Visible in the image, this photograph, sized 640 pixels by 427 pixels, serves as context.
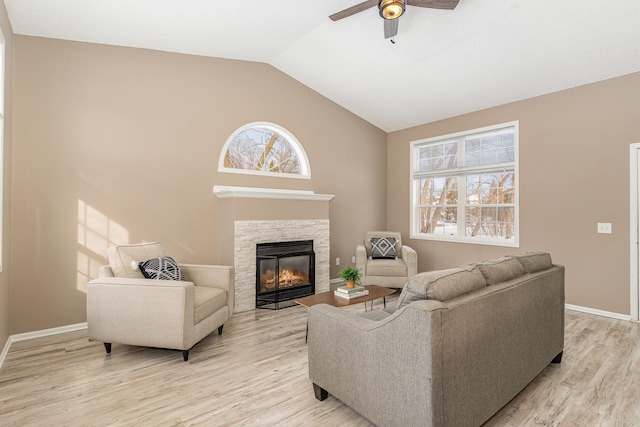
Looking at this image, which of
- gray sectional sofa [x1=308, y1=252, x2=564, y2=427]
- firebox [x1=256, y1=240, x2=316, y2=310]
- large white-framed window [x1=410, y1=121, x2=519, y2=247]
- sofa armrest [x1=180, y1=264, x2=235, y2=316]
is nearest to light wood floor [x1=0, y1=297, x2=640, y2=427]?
gray sectional sofa [x1=308, y1=252, x2=564, y2=427]

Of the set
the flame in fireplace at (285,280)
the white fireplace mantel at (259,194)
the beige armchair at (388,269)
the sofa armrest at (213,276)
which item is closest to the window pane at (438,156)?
the beige armchair at (388,269)

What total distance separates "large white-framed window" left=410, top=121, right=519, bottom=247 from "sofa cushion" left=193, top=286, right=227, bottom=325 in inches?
149

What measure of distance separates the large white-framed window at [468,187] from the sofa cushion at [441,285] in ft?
11.3

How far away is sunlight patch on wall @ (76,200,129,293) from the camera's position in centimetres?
344

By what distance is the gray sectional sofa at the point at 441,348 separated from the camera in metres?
1.48

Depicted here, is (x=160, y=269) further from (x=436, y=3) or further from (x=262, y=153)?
(x=436, y=3)

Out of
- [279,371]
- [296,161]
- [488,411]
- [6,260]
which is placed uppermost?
[296,161]

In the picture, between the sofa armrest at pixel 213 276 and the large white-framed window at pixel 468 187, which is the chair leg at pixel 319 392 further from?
the large white-framed window at pixel 468 187

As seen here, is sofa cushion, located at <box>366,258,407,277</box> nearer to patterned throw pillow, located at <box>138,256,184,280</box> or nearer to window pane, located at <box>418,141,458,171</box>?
window pane, located at <box>418,141,458,171</box>

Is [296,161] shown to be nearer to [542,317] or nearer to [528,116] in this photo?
[528,116]

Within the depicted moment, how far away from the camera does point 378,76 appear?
457 cm

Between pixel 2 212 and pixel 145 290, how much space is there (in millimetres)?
1425

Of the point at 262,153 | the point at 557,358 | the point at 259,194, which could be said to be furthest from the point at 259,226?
the point at 557,358

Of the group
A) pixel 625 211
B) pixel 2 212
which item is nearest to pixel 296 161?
pixel 2 212
